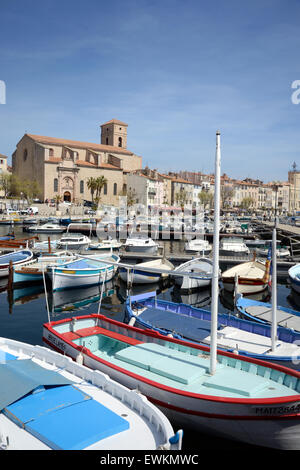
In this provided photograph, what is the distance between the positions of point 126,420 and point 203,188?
401ft

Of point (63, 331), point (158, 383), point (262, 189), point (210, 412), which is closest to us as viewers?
point (210, 412)

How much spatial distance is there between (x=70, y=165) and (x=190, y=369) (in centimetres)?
8696

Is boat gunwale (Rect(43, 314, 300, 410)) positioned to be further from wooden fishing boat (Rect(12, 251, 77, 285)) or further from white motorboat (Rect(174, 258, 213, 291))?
wooden fishing boat (Rect(12, 251, 77, 285))

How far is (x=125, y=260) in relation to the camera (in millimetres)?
34531

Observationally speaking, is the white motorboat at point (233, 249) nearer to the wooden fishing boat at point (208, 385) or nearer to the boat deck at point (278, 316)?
the boat deck at point (278, 316)

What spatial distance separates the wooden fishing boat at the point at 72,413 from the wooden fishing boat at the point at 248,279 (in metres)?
15.6

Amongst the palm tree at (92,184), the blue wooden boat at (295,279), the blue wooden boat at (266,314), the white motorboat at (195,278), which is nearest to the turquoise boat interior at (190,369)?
the blue wooden boat at (266,314)

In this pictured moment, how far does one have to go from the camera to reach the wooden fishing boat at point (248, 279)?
78.9 feet

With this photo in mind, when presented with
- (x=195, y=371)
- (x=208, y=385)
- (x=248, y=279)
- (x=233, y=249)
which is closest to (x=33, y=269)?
(x=248, y=279)

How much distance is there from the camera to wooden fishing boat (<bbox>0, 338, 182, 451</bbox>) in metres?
6.83

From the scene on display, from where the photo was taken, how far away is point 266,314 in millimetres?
16234

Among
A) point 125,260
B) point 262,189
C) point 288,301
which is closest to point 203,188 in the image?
point 262,189

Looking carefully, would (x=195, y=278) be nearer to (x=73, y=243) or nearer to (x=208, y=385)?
(x=73, y=243)
